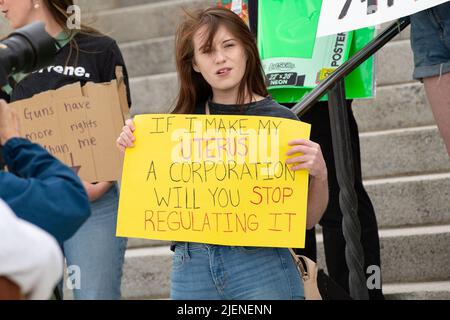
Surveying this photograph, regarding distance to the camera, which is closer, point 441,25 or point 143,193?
point 143,193

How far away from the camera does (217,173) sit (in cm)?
297

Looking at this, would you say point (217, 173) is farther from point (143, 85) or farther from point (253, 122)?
point (143, 85)

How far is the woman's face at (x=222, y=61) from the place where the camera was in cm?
302

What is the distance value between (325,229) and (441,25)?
99 cm

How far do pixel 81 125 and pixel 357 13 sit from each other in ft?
3.34

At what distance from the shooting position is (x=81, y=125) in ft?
11.4

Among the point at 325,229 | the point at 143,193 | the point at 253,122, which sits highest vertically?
the point at 253,122

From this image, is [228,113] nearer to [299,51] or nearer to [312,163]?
[312,163]

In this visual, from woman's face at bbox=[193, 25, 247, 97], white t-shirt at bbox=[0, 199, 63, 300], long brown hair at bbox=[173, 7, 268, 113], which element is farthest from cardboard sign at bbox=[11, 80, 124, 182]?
white t-shirt at bbox=[0, 199, 63, 300]

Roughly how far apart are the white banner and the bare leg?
0.83ft

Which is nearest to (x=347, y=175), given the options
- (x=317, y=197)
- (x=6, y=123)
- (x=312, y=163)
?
(x=317, y=197)

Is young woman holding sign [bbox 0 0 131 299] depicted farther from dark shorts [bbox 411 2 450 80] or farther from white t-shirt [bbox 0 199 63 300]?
white t-shirt [bbox 0 199 63 300]
